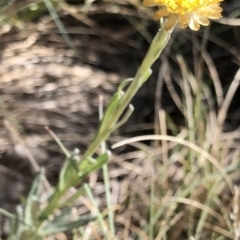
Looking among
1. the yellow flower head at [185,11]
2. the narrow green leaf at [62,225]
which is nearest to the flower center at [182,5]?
the yellow flower head at [185,11]

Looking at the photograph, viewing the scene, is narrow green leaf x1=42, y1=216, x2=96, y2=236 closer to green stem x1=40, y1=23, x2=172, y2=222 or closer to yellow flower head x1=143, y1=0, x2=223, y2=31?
green stem x1=40, y1=23, x2=172, y2=222

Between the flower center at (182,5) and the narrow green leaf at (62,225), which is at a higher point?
the flower center at (182,5)

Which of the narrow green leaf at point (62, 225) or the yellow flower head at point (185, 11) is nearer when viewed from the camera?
the yellow flower head at point (185, 11)

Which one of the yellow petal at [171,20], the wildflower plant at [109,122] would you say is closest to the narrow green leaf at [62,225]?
the wildflower plant at [109,122]

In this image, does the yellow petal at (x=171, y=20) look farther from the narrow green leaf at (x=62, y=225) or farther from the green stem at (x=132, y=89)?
the narrow green leaf at (x=62, y=225)

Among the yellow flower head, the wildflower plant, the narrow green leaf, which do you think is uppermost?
the yellow flower head

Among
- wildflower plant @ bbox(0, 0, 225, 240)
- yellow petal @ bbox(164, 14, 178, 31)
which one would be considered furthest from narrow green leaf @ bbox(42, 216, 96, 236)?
yellow petal @ bbox(164, 14, 178, 31)

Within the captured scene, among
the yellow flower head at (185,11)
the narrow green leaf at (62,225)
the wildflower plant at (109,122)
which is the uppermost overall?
the yellow flower head at (185,11)
